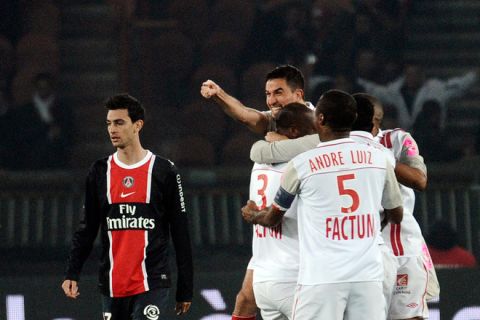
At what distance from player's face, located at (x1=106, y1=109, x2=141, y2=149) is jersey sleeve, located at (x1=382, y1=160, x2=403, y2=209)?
1.15m

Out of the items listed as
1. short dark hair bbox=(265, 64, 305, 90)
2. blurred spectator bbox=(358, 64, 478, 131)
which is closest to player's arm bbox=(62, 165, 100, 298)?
short dark hair bbox=(265, 64, 305, 90)

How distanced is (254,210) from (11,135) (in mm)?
4406

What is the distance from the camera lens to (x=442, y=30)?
371 inches

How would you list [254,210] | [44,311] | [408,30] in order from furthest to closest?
1. [408,30]
2. [44,311]
3. [254,210]

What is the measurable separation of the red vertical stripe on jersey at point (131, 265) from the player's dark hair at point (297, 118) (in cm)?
76

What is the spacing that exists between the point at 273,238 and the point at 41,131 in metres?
4.12

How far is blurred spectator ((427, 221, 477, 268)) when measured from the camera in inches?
319

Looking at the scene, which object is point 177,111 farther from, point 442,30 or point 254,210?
point 254,210

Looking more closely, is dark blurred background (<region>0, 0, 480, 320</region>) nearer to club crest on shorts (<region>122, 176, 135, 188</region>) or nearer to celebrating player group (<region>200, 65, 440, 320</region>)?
celebrating player group (<region>200, 65, 440, 320</region>)

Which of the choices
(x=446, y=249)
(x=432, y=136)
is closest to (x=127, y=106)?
(x=446, y=249)

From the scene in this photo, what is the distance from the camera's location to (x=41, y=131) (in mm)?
8867

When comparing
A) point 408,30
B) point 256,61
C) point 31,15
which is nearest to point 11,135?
point 31,15

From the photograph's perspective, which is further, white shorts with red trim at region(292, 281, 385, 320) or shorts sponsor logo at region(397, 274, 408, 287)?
shorts sponsor logo at region(397, 274, 408, 287)

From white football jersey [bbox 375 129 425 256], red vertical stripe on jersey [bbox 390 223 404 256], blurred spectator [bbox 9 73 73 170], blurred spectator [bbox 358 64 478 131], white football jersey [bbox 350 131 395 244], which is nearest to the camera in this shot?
white football jersey [bbox 350 131 395 244]
